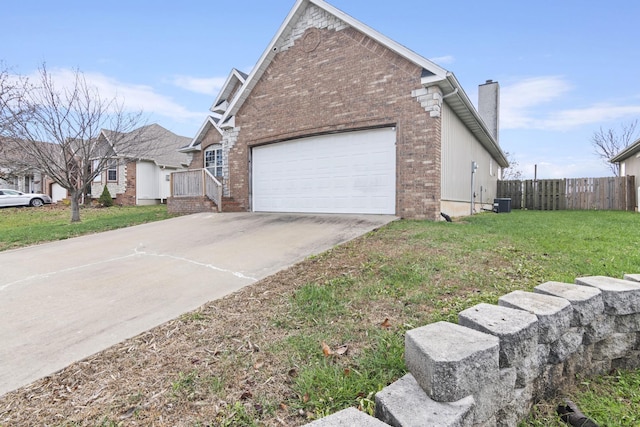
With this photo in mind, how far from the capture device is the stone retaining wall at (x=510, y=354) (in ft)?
4.96

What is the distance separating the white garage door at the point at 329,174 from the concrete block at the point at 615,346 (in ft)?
18.7

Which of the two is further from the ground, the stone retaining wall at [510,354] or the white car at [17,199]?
the white car at [17,199]

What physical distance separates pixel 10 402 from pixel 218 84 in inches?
684

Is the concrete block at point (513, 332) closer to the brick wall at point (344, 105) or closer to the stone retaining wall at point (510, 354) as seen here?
the stone retaining wall at point (510, 354)

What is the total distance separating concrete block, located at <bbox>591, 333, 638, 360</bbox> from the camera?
2.54 metres

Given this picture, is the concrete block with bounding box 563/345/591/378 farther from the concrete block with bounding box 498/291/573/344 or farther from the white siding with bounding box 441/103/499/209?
the white siding with bounding box 441/103/499/209

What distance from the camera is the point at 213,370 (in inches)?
83.4

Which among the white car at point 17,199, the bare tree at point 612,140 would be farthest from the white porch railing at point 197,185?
the bare tree at point 612,140

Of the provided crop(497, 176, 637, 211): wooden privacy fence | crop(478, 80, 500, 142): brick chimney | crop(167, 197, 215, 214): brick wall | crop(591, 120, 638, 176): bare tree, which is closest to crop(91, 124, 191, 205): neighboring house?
crop(167, 197, 215, 214): brick wall

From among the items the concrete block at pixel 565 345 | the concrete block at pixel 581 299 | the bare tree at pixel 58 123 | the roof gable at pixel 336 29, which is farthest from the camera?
the bare tree at pixel 58 123

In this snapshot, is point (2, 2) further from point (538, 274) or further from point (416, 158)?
point (538, 274)

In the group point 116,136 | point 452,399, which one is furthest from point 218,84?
point 452,399

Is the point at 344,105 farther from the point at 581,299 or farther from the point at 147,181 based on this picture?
the point at 147,181

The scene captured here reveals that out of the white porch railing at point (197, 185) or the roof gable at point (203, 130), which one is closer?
the white porch railing at point (197, 185)
